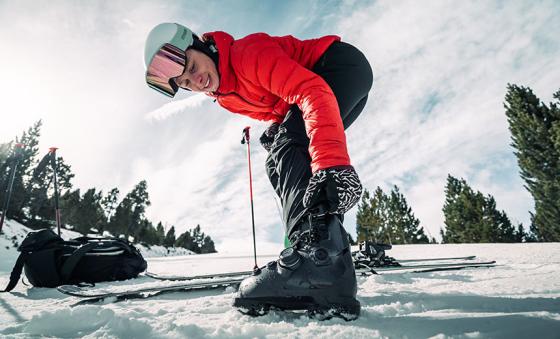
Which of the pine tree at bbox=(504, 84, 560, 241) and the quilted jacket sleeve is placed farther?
the pine tree at bbox=(504, 84, 560, 241)

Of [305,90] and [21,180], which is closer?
[305,90]

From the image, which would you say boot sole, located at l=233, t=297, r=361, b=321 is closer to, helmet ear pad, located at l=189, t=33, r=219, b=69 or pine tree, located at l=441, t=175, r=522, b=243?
helmet ear pad, located at l=189, t=33, r=219, b=69

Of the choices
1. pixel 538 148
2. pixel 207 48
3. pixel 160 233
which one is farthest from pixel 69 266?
pixel 160 233

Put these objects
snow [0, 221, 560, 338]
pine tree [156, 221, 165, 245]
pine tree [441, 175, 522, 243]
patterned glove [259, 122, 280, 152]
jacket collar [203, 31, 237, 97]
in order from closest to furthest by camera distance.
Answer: snow [0, 221, 560, 338] → jacket collar [203, 31, 237, 97] → patterned glove [259, 122, 280, 152] → pine tree [441, 175, 522, 243] → pine tree [156, 221, 165, 245]

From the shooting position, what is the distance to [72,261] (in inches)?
99.2

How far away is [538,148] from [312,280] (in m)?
37.0

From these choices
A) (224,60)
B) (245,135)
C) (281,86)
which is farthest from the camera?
(245,135)

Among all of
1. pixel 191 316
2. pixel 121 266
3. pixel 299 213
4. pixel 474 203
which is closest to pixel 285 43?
pixel 299 213

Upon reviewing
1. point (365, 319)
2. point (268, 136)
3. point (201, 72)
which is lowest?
point (365, 319)

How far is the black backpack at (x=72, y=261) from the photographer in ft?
8.17

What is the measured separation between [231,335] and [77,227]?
48325 millimetres

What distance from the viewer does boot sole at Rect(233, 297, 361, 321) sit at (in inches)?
41.7

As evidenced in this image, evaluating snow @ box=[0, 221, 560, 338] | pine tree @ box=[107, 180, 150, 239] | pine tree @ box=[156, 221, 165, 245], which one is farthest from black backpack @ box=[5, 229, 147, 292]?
pine tree @ box=[156, 221, 165, 245]

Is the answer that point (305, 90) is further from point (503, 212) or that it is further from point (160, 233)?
point (160, 233)
